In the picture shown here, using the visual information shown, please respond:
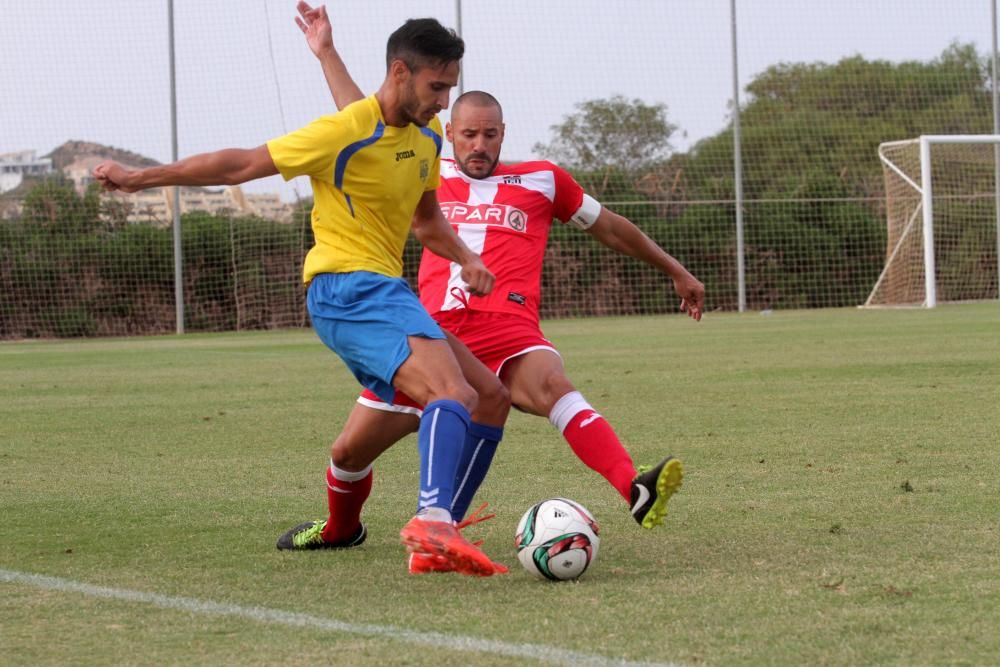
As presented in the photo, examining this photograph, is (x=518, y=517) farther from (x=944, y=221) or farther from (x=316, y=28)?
(x=944, y=221)

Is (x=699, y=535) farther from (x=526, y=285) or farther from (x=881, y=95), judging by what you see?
(x=881, y=95)

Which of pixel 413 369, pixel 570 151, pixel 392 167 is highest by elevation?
pixel 570 151

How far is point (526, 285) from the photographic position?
5293mm

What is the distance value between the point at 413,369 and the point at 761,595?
1245 millimetres

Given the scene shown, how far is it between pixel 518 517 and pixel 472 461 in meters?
0.47

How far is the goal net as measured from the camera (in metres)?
23.9

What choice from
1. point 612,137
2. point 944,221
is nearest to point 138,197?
point 612,137

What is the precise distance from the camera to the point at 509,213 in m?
5.45

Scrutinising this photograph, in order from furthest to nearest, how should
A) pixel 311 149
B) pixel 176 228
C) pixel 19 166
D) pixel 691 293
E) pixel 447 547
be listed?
pixel 19 166 < pixel 176 228 < pixel 691 293 < pixel 311 149 < pixel 447 547

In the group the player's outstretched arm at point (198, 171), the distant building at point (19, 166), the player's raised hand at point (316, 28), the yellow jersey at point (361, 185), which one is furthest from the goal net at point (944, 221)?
the player's outstretched arm at point (198, 171)

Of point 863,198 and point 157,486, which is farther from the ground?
point 863,198

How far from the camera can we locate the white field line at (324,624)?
2.98 m

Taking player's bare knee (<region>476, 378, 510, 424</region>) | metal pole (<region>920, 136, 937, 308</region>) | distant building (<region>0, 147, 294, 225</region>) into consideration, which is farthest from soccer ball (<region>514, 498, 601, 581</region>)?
distant building (<region>0, 147, 294, 225</region>)

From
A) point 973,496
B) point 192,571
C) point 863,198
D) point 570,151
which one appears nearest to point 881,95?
point 863,198
